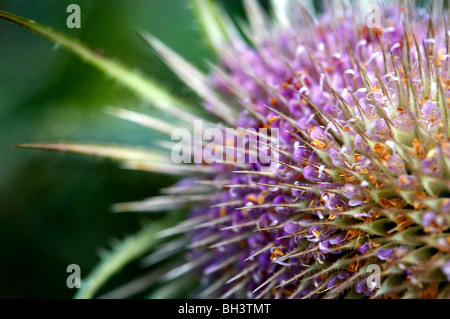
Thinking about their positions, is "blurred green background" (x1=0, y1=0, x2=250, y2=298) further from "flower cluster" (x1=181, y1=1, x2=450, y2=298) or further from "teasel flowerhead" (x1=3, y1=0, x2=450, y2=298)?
"flower cluster" (x1=181, y1=1, x2=450, y2=298)

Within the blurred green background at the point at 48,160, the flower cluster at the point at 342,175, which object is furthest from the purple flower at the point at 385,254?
the blurred green background at the point at 48,160

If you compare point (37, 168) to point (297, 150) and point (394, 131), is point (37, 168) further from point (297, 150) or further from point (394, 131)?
point (394, 131)

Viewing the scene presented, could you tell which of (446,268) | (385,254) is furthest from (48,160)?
(446,268)

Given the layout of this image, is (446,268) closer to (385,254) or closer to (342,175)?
(385,254)

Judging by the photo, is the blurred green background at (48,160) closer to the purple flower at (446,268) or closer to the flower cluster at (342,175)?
the flower cluster at (342,175)

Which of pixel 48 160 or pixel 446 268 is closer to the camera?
pixel 446 268
